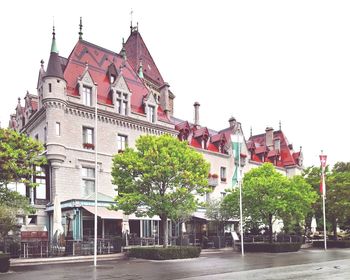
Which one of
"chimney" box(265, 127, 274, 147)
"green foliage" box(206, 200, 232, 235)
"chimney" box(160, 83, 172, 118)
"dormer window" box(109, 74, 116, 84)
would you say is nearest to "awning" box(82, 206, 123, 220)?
"green foliage" box(206, 200, 232, 235)

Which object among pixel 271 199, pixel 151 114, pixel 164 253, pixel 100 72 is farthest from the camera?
pixel 151 114

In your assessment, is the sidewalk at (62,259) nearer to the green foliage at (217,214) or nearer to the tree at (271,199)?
the tree at (271,199)

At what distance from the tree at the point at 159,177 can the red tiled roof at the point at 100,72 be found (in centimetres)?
1212

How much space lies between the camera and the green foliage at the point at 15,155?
23.5m

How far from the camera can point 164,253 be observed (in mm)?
28188

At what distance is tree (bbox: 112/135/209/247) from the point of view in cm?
2975

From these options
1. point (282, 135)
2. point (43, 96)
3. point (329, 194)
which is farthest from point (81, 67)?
point (282, 135)

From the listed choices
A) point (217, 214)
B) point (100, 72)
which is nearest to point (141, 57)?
point (100, 72)

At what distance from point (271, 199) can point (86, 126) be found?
55.3 ft

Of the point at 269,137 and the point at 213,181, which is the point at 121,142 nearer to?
the point at 213,181

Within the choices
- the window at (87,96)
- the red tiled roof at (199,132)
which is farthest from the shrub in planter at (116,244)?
the red tiled roof at (199,132)

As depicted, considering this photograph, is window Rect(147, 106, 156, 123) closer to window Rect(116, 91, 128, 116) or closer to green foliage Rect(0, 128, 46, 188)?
window Rect(116, 91, 128, 116)

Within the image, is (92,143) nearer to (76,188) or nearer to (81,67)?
(76,188)

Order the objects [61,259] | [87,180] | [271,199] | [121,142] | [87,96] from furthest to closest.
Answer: [121,142] < [87,96] < [87,180] < [271,199] < [61,259]
